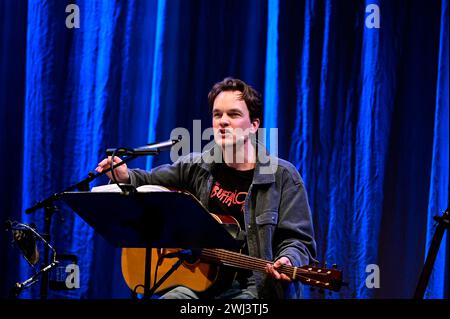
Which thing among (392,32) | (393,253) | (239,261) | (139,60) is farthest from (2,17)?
(393,253)

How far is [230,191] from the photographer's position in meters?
2.99

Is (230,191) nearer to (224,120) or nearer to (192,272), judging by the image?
(224,120)

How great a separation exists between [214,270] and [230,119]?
0.70 metres

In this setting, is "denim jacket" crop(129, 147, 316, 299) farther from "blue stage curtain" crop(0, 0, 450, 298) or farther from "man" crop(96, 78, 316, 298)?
"blue stage curtain" crop(0, 0, 450, 298)

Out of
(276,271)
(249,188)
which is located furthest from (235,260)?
(249,188)

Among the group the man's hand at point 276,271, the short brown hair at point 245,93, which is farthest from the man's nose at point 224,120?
the man's hand at point 276,271

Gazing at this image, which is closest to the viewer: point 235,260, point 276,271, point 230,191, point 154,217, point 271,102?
point 154,217

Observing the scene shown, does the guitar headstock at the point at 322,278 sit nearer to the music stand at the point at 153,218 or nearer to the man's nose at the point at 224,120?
the music stand at the point at 153,218

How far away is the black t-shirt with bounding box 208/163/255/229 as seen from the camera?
9.62 feet

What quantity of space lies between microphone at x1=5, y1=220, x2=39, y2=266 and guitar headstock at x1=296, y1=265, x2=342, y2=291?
1.24 m

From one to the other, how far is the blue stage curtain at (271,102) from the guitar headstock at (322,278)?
3.14 feet

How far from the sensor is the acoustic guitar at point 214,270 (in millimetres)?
2621

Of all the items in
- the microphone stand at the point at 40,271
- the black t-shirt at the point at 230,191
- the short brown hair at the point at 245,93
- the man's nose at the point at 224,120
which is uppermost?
the short brown hair at the point at 245,93

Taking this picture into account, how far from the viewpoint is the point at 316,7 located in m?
3.67
